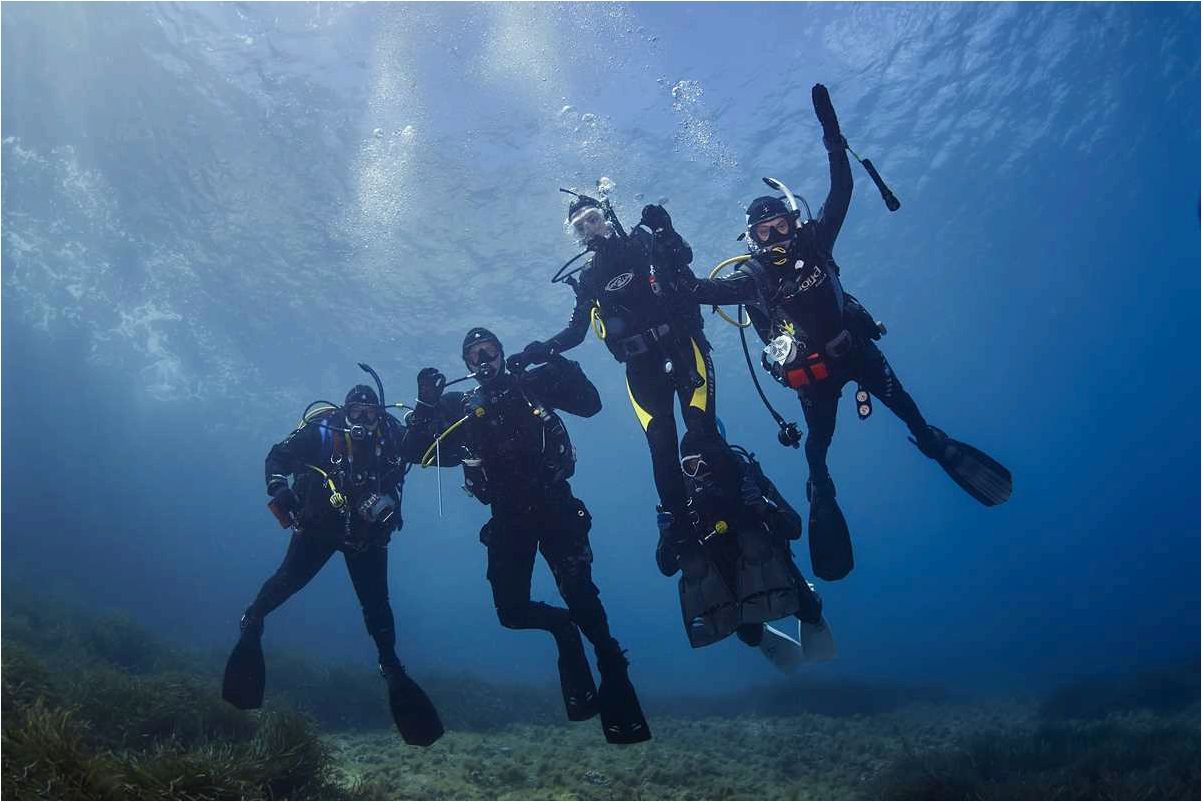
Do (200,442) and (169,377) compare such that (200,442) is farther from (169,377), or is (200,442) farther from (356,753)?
(356,753)

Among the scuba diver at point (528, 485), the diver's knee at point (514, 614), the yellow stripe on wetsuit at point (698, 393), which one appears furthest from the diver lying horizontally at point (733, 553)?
the diver's knee at point (514, 614)

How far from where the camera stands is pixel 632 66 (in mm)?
16531

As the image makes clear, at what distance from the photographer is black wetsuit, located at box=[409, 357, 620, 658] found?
6238mm

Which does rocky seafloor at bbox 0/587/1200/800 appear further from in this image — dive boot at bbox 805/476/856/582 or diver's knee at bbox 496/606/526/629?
→ dive boot at bbox 805/476/856/582

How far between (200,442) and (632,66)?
50957 millimetres

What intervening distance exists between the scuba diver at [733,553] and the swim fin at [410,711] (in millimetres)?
3194

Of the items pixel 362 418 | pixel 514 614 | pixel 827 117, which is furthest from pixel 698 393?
pixel 362 418

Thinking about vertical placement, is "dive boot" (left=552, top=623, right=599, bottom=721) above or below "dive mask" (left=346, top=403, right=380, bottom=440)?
below

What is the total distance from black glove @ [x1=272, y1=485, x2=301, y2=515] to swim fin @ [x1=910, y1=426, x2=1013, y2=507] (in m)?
7.32

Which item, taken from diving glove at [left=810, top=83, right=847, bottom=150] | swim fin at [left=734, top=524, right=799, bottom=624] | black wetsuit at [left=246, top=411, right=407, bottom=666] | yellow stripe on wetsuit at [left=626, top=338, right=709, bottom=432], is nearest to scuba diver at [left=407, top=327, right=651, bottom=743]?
yellow stripe on wetsuit at [left=626, top=338, right=709, bottom=432]

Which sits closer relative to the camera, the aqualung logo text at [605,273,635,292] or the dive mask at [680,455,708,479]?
the dive mask at [680,455,708,479]

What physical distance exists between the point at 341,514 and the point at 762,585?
4.88m

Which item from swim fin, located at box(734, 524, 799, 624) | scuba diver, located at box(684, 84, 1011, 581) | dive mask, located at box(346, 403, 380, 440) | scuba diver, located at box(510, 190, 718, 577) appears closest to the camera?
swim fin, located at box(734, 524, 799, 624)

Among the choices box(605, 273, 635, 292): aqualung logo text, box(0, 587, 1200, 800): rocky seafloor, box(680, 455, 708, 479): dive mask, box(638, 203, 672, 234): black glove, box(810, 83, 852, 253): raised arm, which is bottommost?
box(0, 587, 1200, 800): rocky seafloor
